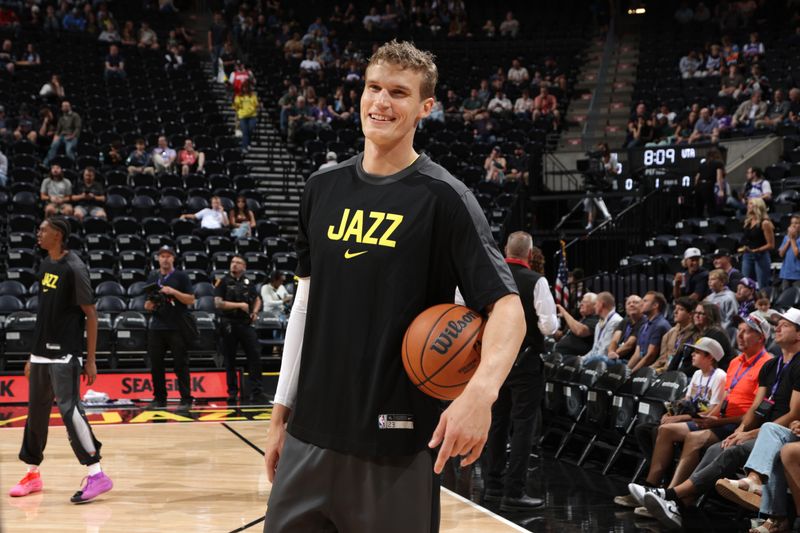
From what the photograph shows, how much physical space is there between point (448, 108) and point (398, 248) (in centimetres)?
2090

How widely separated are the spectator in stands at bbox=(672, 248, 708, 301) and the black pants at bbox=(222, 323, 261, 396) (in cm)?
519

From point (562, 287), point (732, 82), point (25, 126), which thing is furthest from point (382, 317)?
point (732, 82)

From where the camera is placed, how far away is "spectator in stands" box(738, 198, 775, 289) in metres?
12.5

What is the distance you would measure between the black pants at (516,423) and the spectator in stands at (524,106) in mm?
15947

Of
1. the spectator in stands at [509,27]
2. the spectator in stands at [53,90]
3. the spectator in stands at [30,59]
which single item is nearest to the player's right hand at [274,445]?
the spectator in stands at [53,90]

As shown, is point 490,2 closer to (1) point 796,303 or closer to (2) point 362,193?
(1) point 796,303

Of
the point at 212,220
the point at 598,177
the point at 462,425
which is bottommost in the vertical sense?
the point at 212,220

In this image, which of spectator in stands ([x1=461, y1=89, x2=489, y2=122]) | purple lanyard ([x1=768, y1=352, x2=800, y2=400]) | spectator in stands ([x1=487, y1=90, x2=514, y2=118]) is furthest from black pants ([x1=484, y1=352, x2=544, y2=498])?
spectator in stands ([x1=487, y1=90, x2=514, y2=118])

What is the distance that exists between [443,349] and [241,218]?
1389 cm

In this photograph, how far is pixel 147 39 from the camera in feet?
73.7

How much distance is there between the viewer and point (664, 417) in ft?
23.6

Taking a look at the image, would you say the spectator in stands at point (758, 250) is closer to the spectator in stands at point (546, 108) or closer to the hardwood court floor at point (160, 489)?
the hardwood court floor at point (160, 489)

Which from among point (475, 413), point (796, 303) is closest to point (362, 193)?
point (475, 413)

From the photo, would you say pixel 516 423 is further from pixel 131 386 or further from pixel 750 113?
pixel 750 113
